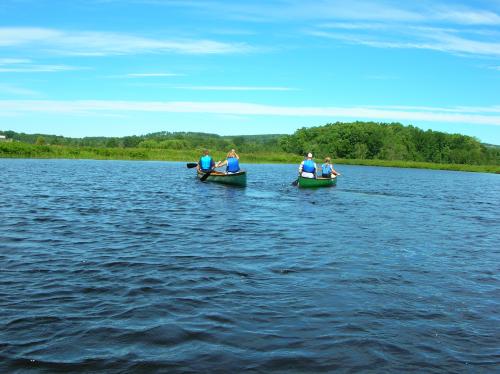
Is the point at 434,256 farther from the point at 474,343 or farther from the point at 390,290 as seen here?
the point at 474,343

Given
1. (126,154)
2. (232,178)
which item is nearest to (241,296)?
(232,178)

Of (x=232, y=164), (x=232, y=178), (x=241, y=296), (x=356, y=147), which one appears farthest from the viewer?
(x=356, y=147)

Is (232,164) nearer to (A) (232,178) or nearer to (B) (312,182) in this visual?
(A) (232,178)

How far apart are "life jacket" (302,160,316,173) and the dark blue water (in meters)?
14.4

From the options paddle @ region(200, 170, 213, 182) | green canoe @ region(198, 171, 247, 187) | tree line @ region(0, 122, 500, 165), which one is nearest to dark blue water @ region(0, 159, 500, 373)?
green canoe @ region(198, 171, 247, 187)

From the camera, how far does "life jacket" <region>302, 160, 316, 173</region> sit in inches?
1213

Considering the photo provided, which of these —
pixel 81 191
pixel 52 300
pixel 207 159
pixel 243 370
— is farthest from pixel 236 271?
pixel 207 159

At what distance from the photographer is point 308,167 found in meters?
30.9

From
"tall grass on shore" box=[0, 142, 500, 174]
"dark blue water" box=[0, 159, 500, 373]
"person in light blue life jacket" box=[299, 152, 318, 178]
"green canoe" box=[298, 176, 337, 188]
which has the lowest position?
"dark blue water" box=[0, 159, 500, 373]

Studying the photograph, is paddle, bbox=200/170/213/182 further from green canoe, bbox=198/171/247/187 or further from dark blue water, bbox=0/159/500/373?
dark blue water, bbox=0/159/500/373

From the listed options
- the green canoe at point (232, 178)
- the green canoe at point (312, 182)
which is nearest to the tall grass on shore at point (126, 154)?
the green canoe at point (232, 178)

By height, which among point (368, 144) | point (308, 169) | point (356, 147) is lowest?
point (308, 169)

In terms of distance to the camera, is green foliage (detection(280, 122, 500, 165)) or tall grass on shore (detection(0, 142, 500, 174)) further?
green foliage (detection(280, 122, 500, 165))

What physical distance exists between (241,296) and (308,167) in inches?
917
